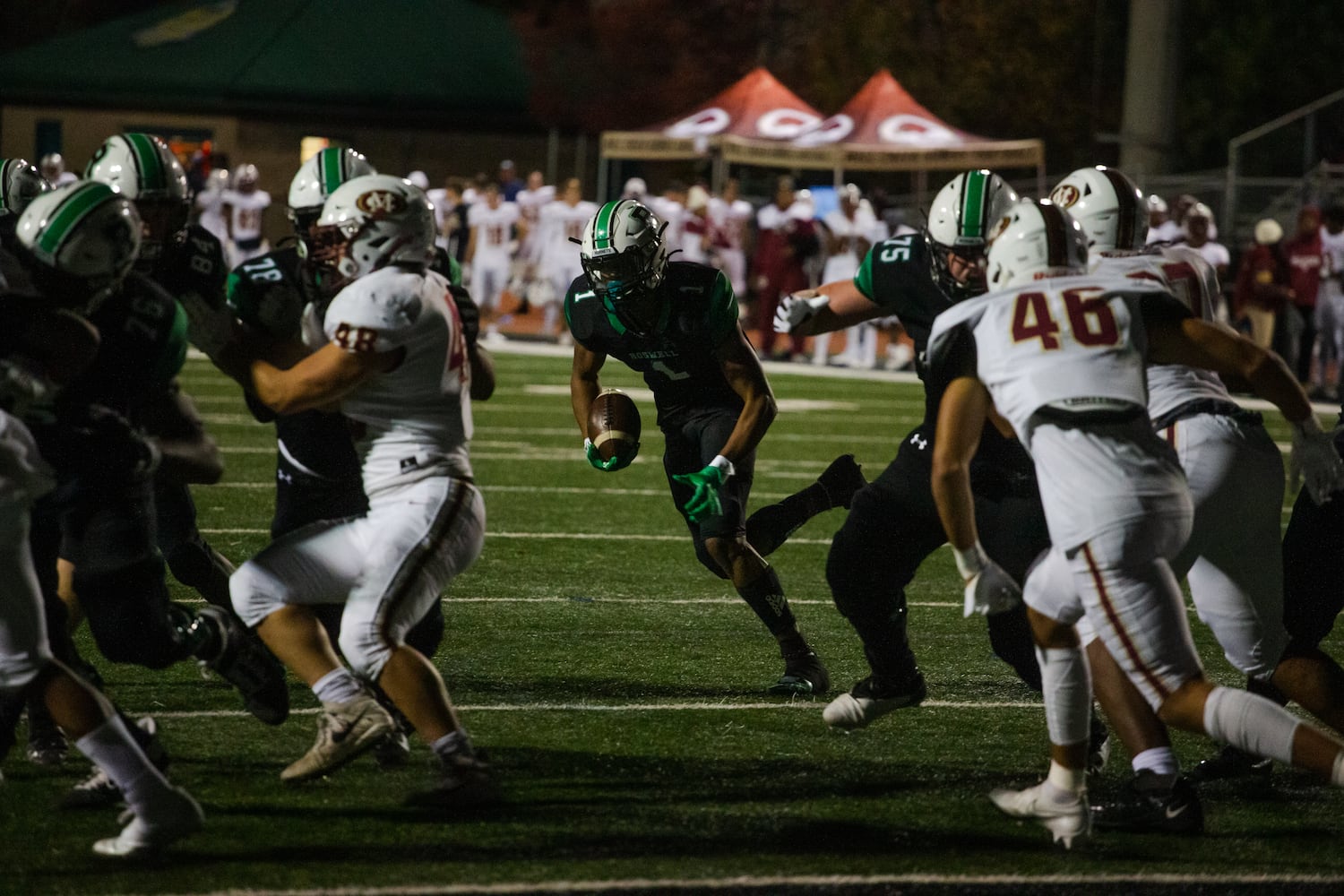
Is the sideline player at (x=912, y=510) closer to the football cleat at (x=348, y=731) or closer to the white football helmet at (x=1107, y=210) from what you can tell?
the white football helmet at (x=1107, y=210)

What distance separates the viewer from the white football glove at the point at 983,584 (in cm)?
413

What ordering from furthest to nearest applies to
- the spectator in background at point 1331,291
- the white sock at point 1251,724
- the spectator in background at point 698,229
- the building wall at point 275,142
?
the building wall at point 275,142
the spectator in background at point 698,229
the spectator in background at point 1331,291
the white sock at point 1251,724

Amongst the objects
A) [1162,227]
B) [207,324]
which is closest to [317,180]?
[207,324]

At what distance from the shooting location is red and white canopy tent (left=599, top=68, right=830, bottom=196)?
73.6ft

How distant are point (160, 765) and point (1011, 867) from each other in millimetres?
2036

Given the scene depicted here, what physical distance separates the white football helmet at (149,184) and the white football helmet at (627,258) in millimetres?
1301

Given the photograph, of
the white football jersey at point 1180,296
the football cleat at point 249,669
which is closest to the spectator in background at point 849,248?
the white football jersey at point 1180,296

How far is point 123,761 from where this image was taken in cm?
Answer: 381

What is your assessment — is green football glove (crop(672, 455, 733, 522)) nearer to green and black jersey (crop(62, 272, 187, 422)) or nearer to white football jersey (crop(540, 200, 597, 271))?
green and black jersey (crop(62, 272, 187, 422))

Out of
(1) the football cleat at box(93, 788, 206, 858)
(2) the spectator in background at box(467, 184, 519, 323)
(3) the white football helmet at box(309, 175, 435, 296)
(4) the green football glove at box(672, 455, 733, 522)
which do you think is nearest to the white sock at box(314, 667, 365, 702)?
(1) the football cleat at box(93, 788, 206, 858)

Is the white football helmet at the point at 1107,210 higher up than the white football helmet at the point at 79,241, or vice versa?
the white football helmet at the point at 1107,210

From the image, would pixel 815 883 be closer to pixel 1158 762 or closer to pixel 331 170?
pixel 1158 762

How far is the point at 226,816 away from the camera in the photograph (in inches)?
168

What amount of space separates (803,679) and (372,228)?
2.26 m
